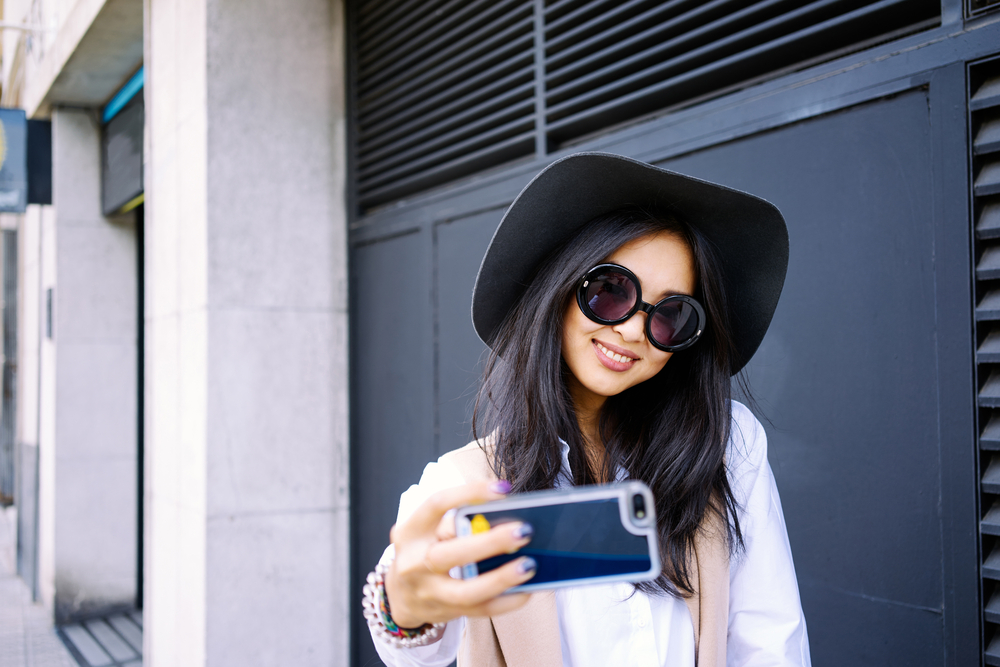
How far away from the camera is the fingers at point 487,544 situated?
899 mm

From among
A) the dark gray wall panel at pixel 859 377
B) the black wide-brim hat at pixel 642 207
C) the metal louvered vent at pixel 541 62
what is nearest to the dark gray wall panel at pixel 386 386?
the metal louvered vent at pixel 541 62

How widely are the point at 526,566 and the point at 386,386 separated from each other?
3.25 m

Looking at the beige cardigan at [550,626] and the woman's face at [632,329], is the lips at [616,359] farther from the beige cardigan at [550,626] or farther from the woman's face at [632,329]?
the beige cardigan at [550,626]

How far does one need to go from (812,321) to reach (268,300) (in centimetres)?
295

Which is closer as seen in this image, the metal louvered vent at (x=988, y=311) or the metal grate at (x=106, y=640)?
the metal louvered vent at (x=988, y=311)

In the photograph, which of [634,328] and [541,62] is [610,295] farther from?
[541,62]

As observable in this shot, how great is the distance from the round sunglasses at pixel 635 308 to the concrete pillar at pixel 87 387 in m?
6.52

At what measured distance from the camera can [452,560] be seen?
92cm

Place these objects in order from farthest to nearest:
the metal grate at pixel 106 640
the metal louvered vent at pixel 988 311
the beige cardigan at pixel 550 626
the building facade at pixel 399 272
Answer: the metal grate at pixel 106 640
the building facade at pixel 399 272
the metal louvered vent at pixel 988 311
the beige cardigan at pixel 550 626

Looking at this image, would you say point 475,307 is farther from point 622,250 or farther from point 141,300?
point 141,300

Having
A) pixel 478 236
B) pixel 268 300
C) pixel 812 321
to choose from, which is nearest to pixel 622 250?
pixel 812 321

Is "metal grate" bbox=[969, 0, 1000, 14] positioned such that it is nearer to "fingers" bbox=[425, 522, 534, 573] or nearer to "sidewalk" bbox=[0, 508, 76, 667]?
"fingers" bbox=[425, 522, 534, 573]

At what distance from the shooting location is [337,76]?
14.5 ft

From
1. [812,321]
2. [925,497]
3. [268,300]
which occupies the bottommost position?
[925,497]
